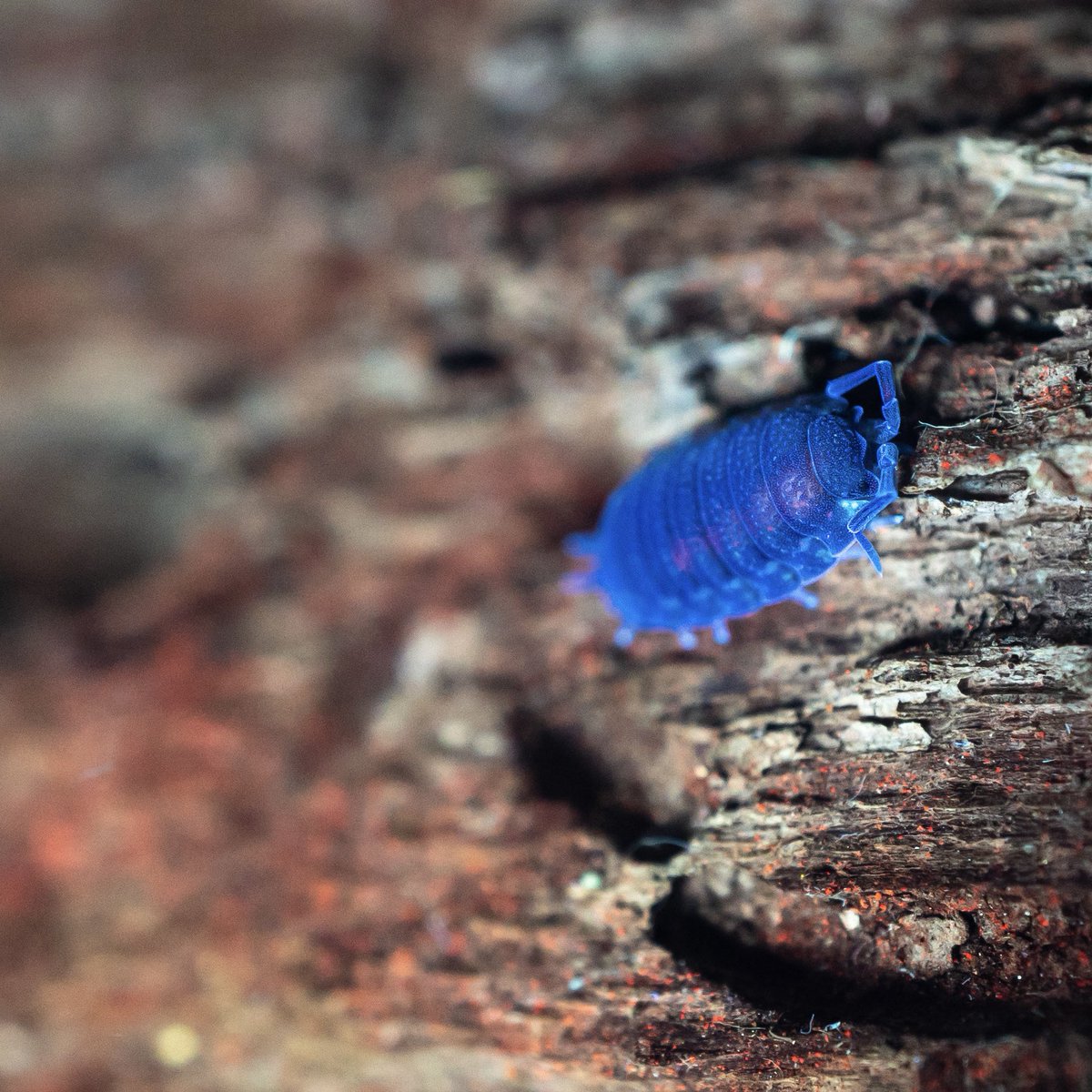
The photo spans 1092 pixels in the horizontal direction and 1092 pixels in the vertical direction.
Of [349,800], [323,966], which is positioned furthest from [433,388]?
[323,966]

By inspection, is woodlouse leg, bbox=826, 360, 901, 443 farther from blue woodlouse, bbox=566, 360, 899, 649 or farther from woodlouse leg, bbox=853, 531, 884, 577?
woodlouse leg, bbox=853, 531, 884, 577

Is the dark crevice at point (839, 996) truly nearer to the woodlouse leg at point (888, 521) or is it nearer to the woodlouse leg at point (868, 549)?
the woodlouse leg at point (868, 549)

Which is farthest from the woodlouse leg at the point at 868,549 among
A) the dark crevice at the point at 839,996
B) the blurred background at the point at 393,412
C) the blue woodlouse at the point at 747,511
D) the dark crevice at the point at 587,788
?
the dark crevice at the point at 839,996

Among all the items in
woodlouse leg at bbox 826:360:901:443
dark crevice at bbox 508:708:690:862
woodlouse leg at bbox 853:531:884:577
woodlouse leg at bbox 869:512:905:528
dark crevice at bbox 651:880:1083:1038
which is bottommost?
Answer: dark crevice at bbox 651:880:1083:1038

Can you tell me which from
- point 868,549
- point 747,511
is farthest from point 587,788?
point 868,549

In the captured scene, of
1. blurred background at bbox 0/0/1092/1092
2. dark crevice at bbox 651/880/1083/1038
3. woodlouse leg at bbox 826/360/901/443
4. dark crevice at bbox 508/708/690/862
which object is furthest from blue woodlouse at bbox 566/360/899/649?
dark crevice at bbox 651/880/1083/1038

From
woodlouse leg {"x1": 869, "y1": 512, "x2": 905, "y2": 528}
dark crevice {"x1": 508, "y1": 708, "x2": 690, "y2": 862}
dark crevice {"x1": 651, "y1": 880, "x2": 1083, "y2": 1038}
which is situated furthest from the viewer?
dark crevice {"x1": 508, "y1": 708, "x2": 690, "y2": 862}

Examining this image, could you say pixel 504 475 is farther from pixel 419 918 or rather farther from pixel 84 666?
pixel 84 666
